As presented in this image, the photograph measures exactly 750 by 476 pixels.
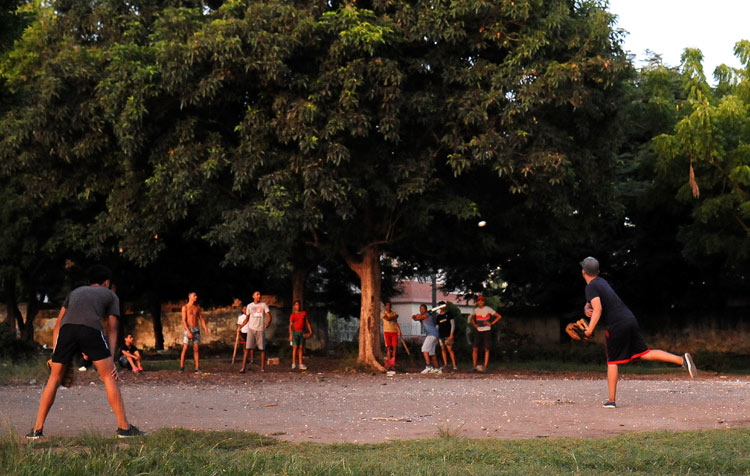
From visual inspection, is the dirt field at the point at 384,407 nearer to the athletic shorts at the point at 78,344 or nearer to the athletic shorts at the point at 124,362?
the athletic shorts at the point at 78,344

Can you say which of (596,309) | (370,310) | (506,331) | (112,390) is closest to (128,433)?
(112,390)

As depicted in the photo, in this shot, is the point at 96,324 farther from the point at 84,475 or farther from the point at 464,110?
the point at 464,110

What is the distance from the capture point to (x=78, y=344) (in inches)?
346

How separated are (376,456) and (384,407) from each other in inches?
203

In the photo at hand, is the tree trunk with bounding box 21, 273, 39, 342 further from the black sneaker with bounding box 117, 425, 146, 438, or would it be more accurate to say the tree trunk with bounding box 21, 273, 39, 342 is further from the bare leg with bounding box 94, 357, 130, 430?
the black sneaker with bounding box 117, 425, 146, 438

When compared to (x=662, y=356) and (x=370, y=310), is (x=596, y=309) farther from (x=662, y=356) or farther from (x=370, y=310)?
(x=370, y=310)

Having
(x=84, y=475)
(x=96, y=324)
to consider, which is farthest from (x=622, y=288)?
(x=84, y=475)

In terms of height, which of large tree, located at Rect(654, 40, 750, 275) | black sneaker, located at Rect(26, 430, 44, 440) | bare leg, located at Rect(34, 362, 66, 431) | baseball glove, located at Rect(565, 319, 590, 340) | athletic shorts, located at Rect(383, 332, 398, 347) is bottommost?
athletic shorts, located at Rect(383, 332, 398, 347)

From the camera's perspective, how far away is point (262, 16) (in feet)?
62.4

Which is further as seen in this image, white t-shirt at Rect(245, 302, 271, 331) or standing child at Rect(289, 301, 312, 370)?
standing child at Rect(289, 301, 312, 370)

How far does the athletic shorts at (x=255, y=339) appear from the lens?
836 inches

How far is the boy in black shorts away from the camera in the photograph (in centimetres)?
861

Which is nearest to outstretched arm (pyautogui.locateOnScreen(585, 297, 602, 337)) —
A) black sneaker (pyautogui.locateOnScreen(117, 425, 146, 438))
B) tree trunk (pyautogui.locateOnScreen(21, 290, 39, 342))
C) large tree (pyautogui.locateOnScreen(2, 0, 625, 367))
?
black sneaker (pyautogui.locateOnScreen(117, 425, 146, 438))

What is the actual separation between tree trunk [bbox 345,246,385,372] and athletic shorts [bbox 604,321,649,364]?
1192 cm
